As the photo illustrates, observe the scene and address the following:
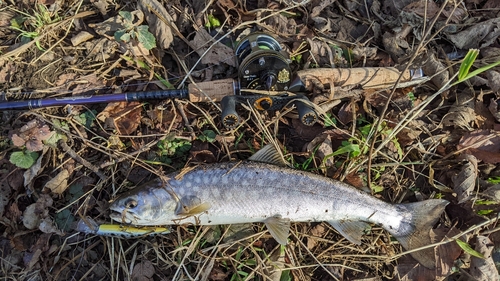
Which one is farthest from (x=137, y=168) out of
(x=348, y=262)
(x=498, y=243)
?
(x=498, y=243)

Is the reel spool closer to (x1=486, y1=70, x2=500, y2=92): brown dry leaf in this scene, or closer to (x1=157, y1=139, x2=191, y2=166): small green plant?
(x1=157, y1=139, x2=191, y2=166): small green plant

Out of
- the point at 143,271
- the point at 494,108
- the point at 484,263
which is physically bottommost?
the point at 143,271

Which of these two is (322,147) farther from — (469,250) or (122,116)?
(122,116)

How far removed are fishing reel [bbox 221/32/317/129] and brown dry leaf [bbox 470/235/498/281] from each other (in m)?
1.79

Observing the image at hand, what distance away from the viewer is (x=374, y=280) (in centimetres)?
337

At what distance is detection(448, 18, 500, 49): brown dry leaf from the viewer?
148 inches

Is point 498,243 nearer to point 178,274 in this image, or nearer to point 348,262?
point 348,262

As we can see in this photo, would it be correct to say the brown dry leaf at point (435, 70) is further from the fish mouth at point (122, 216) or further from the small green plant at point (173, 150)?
the fish mouth at point (122, 216)

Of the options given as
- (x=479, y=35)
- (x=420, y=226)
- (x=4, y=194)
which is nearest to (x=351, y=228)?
(x=420, y=226)

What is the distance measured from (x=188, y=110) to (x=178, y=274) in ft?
4.96

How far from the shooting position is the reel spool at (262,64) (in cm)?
323

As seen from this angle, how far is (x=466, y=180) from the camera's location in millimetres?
3340

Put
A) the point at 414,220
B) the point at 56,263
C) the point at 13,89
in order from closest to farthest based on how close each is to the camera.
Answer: the point at 414,220 < the point at 56,263 < the point at 13,89

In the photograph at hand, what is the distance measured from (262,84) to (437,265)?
2.18 meters
